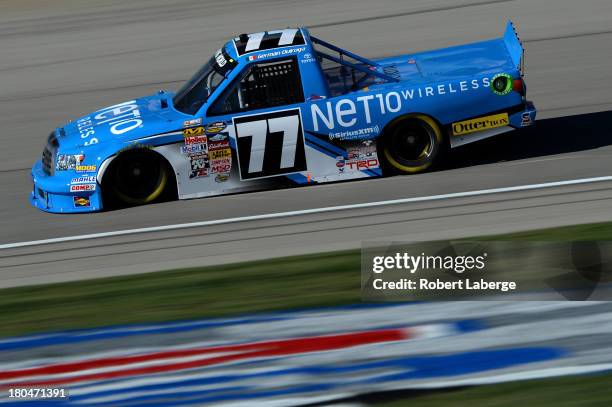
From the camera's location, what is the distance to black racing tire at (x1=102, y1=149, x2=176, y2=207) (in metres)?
9.64

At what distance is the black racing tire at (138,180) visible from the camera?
380 inches

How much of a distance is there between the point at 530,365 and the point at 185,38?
10803 millimetres

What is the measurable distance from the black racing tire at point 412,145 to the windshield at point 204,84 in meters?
1.70

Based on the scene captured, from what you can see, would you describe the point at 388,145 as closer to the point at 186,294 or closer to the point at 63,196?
the point at 186,294

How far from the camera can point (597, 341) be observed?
635 centimetres

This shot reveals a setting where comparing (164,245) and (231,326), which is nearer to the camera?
(231,326)

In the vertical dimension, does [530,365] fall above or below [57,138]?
below

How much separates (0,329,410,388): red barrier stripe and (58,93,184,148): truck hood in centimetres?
329

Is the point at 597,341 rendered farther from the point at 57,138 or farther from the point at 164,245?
the point at 57,138

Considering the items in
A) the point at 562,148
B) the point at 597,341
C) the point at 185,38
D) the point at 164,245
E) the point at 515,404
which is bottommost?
the point at 515,404

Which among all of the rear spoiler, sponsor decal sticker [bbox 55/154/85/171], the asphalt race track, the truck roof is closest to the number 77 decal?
the asphalt race track

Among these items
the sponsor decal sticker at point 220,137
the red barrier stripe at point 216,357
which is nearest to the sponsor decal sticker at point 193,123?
the sponsor decal sticker at point 220,137

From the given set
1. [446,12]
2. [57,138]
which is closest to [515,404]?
[57,138]

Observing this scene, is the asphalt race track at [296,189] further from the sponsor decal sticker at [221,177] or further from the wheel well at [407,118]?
the wheel well at [407,118]
